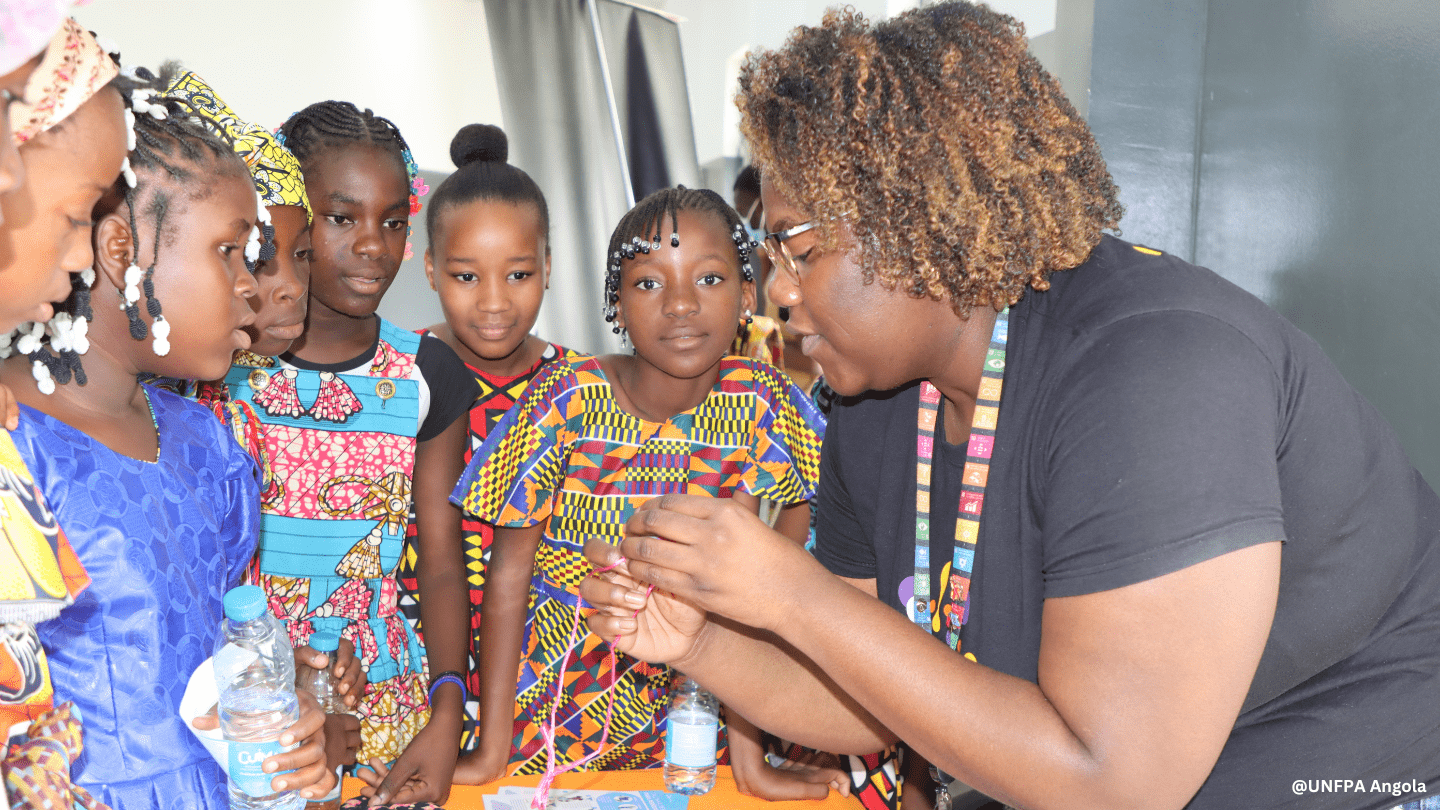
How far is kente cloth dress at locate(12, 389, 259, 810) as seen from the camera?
4.58 ft

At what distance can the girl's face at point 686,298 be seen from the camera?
8.10ft

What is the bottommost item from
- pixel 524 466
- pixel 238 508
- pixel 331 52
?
pixel 524 466

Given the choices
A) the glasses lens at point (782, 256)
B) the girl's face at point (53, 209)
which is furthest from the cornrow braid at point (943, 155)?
the girl's face at point (53, 209)

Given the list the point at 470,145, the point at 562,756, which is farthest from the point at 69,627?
the point at 470,145

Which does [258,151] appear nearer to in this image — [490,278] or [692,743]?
[490,278]

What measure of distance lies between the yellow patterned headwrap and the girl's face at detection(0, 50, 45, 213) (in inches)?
34.2

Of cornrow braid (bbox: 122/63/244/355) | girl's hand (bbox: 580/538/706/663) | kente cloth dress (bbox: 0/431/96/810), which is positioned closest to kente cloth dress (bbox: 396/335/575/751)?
girl's hand (bbox: 580/538/706/663)

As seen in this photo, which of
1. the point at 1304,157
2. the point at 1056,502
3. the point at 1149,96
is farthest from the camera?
the point at 1149,96

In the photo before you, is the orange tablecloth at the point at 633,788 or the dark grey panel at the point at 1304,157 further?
the dark grey panel at the point at 1304,157

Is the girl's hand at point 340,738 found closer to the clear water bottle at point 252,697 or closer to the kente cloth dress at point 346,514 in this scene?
the clear water bottle at point 252,697

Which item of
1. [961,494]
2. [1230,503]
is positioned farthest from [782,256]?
[1230,503]

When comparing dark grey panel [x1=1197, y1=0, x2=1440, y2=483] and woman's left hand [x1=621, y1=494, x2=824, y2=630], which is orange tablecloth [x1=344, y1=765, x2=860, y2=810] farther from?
dark grey panel [x1=1197, y1=0, x2=1440, y2=483]

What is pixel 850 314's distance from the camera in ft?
5.24

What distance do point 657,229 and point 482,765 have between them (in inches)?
53.7
